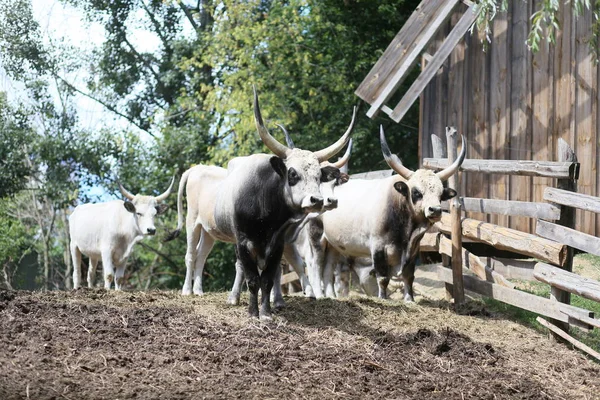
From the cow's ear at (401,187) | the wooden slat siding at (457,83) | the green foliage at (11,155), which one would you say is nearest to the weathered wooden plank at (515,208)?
the cow's ear at (401,187)

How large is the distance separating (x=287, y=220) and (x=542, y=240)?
3.07 metres

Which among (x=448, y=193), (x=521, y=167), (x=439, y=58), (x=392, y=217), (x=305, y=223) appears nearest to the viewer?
(x=305, y=223)

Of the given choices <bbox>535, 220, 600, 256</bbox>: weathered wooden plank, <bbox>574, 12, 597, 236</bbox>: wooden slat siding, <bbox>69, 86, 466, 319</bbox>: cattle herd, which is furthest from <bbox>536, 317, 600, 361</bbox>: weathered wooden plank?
<bbox>574, 12, 597, 236</bbox>: wooden slat siding

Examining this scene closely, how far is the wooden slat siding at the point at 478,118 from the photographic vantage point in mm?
14648

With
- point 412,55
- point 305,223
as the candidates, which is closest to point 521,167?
point 305,223

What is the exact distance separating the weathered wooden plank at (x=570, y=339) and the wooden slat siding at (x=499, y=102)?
405 cm

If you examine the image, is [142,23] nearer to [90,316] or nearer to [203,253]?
[203,253]

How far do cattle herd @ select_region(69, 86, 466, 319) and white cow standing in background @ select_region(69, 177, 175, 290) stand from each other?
0.02 meters

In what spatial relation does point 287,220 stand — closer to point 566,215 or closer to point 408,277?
point 408,277

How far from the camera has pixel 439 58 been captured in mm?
14680

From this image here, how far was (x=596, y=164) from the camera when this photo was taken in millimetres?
12555

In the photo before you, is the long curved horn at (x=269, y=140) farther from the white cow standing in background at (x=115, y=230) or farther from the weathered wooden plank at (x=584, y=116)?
the white cow standing in background at (x=115, y=230)

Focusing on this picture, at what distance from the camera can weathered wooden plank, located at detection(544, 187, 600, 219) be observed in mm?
9164

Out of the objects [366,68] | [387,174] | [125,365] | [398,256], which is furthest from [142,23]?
[125,365]
